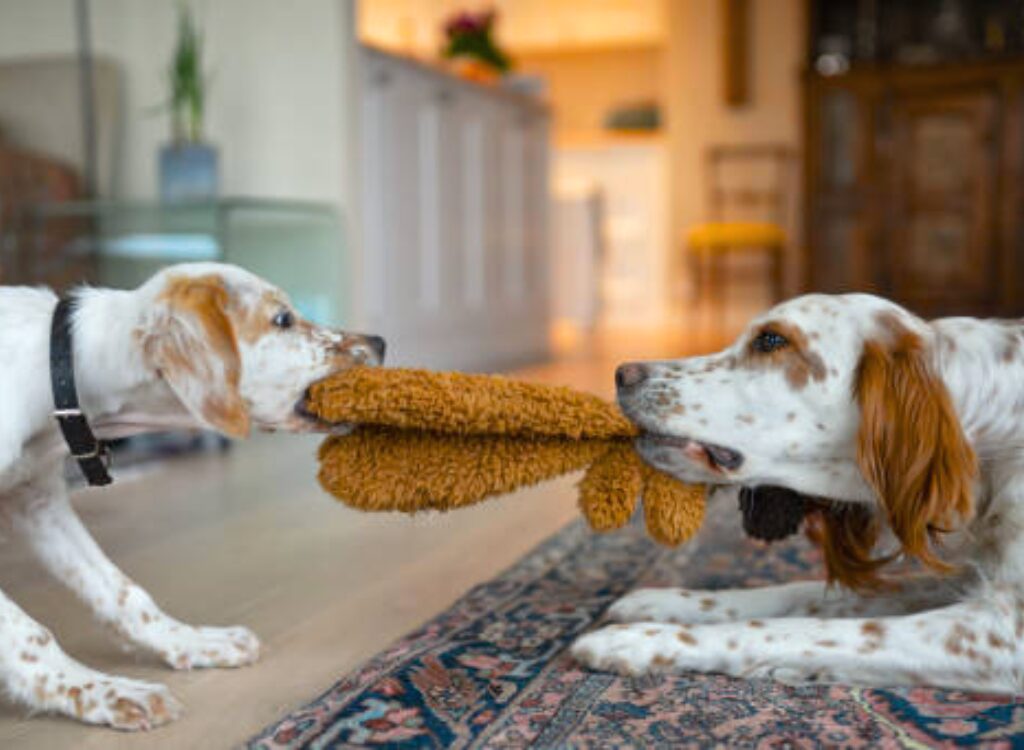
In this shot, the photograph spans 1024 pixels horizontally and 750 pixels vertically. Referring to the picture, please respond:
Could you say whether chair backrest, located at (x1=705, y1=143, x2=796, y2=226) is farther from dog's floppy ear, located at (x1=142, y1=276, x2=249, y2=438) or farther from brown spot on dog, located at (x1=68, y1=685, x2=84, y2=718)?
brown spot on dog, located at (x1=68, y1=685, x2=84, y2=718)

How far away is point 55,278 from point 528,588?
2586 millimetres

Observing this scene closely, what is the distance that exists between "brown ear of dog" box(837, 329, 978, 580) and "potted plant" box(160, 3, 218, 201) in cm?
328

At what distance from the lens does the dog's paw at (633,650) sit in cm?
157

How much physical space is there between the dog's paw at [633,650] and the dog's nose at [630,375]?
35 centimetres

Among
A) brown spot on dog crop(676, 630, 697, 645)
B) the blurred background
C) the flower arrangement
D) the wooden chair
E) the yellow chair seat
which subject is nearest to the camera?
brown spot on dog crop(676, 630, 697, 645)

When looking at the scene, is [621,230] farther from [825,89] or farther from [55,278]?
[55,278]

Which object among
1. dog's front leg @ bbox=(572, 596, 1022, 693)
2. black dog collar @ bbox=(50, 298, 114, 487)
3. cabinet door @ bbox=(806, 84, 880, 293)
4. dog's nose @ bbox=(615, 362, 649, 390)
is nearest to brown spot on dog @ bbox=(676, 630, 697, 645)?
dog's front leg @ bbox=(572, 596, 1022, 693)

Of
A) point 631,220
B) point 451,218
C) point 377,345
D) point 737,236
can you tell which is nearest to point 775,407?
point 377,345

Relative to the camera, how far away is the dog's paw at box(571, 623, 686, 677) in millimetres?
1574

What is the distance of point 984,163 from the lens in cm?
880

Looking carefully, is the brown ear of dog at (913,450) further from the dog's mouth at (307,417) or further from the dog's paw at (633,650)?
the dog's mouth at (307,417)

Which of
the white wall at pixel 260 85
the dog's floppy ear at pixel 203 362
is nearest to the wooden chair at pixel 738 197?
the white wall at pixel 260 85

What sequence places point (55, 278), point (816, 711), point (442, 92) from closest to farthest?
point (816, 711) → point (55, 278) → point (442, 92)

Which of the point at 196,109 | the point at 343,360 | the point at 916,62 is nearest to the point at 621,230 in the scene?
the point at 916,62
